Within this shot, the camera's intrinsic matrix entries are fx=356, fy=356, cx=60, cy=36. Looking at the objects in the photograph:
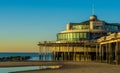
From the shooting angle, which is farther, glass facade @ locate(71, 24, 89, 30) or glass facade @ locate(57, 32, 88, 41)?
glass facade @ locate(71, 24, 89, 30)

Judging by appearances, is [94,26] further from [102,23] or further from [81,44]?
[81,44]

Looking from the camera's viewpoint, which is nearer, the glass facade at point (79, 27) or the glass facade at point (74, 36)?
the glass facade at point (74, 36)

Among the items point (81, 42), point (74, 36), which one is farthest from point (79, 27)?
point (81, 42)

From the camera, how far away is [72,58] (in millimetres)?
88438

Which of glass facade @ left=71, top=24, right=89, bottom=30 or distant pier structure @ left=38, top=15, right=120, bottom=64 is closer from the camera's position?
distant pier structure @ left=38, top=15, right=120, bottom=64

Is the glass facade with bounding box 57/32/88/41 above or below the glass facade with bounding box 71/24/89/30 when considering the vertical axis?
below

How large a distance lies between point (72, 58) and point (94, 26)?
10.1m

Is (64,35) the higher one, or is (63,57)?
(64,35)

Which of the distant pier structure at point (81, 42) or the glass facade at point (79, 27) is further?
the glass facade at point (79, 27)

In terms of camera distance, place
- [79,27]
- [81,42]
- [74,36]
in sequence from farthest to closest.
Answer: [79,27]
[74,36]
[81,42]

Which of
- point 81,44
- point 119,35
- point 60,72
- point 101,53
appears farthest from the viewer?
point 81,44

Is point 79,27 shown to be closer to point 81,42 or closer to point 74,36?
point 74,36

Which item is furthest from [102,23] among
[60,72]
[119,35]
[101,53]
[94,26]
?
[60,72]

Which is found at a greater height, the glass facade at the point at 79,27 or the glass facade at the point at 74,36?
the glass facade at the point at 79,27
